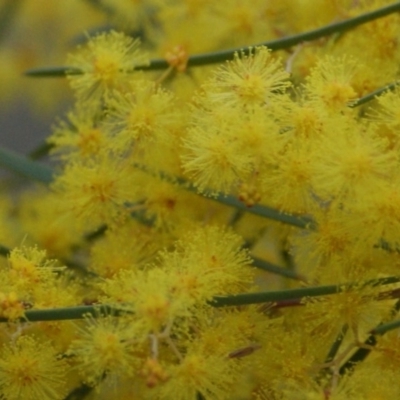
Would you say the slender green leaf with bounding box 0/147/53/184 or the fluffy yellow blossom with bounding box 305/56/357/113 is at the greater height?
the fluffy yellow blossom with bounding box 305/56/357/113

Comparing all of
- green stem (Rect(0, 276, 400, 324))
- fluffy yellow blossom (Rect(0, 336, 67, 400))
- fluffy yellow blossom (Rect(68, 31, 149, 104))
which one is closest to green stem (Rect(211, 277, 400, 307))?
green stem (Rect(0, 276, 400, 324))

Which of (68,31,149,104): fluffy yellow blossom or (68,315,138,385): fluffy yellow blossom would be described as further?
(68,31,149,104): fluffy yellow blossom

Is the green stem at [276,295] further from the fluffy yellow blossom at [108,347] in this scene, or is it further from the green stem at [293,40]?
the green stem at [293,40]

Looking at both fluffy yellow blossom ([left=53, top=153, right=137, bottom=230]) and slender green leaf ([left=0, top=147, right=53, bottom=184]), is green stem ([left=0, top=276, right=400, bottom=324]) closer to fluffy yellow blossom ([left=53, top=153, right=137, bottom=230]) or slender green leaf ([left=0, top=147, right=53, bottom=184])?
fluffy yellow blossom ([left=53, top=153, right=137, bottom=230])

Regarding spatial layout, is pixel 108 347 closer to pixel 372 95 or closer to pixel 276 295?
pixel 276 295

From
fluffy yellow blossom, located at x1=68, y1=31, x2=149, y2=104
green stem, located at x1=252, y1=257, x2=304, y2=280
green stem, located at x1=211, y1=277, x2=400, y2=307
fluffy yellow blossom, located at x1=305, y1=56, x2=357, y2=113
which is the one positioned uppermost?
fluffy yellow blossom, located at x1=305, y1=56, x2=357, y2=113

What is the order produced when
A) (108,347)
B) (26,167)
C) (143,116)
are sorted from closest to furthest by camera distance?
(108,347)
(143,116)
(26,167)

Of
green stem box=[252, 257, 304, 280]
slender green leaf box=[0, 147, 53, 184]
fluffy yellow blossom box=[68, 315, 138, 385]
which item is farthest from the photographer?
slender green leaf box=[0, 147, 53, 184]

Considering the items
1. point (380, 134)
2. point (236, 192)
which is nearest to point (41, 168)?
point (236, 192)

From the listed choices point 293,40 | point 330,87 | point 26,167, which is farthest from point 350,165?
point 26,167

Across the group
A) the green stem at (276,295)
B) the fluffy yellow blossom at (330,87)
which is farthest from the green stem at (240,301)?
the fluffy yellow blossom at (330,87)

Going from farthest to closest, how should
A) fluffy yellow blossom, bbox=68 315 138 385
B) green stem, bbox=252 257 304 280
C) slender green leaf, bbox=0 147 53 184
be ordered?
slender green leaf, bbox=0 147 53 184 → green stem, bbox=252 257 304 280 → fluffy yellow blossom, bbox=68 315 138 385

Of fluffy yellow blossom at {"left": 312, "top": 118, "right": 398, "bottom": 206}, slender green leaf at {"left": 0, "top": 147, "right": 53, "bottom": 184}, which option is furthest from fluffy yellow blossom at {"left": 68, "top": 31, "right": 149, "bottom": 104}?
fluffy yellow blossom at {"left": 312, "top": 118, "right": 398, "bottom": 206}
